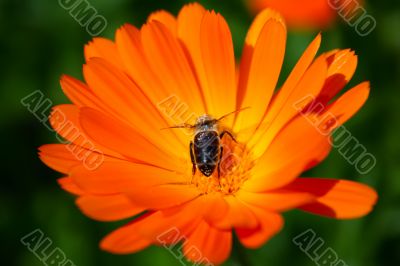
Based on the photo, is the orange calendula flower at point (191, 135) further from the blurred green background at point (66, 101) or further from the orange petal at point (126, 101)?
the blurred green background at point (66, 101)

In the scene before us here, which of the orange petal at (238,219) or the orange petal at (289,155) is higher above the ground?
the orange petal at (289,155)

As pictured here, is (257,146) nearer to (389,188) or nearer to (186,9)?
(186,9)

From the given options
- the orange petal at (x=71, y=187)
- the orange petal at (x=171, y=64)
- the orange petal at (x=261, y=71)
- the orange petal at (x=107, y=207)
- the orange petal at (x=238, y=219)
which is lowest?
the orange petal at (x=71, y=187)

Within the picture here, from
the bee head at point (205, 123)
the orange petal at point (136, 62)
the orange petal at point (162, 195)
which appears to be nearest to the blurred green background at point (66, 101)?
the orange petal at point (162, 195)

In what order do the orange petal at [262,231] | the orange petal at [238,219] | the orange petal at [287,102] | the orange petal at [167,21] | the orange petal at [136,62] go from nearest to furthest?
1. the orange petal at [262,231]
2. the orange petal at [238,219]
3. the orange petal at [287,102]
4. the orange petal at [136,62]
5. the orange petal at [167,21]

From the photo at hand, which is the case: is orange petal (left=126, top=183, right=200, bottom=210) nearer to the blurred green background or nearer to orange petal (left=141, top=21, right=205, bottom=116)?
orange petal (left=141, top=21, right=205, bottom=116)

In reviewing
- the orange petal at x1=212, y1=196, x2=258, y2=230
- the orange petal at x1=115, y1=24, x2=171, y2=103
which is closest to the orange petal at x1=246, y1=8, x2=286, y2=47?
the orange petal at x1=115, y1=24, x2=171, y2=103

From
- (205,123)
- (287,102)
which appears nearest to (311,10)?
(205,123)

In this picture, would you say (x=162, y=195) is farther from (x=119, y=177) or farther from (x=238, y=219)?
(x=238, y=219)
